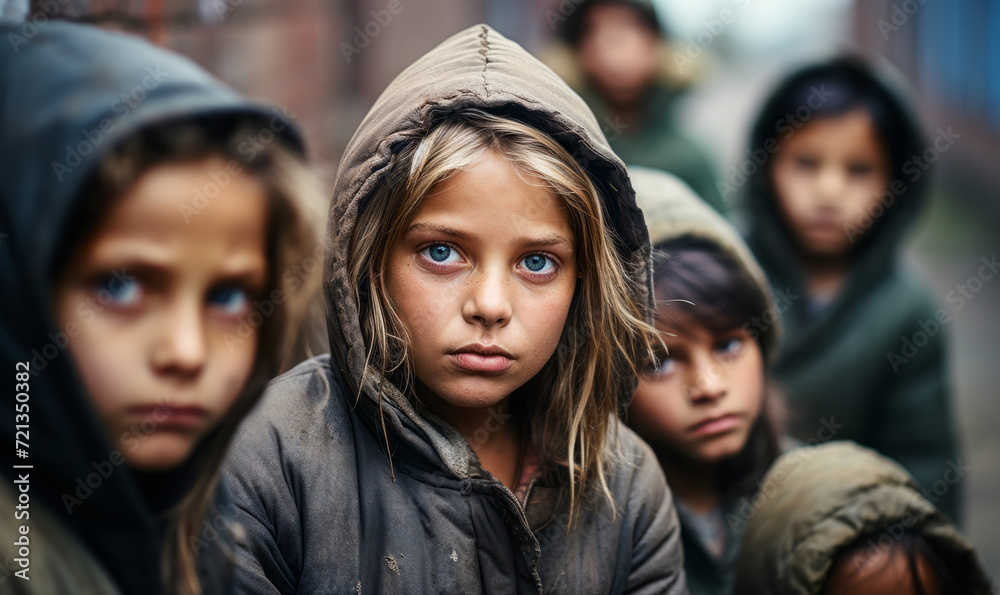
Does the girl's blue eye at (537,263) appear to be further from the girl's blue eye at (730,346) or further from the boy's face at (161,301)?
the girl's blue eye at (730,346)

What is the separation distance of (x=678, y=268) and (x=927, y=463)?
161 cm

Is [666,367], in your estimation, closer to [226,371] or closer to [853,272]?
[226,371]

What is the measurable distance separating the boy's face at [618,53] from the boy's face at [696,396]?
2866 mm

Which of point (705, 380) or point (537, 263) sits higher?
point (537, 263)

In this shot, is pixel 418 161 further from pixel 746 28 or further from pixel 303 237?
pixel 746 28

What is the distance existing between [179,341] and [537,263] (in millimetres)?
741

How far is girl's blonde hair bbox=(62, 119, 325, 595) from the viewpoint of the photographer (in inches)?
45.9

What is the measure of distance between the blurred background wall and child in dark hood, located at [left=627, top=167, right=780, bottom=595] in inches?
43.9

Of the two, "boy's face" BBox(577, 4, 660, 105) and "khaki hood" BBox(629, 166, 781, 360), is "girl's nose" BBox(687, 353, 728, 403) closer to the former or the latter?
"khaki hood" BBox(629, 166, 781, 360)

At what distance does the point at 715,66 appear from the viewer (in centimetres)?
1087

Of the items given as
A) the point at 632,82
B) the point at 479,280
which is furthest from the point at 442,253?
the point at 632,82

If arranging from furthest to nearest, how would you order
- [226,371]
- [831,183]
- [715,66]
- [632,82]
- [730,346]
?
[715,66]
[632,82]
[831,183]
[730,346]
[226,371]

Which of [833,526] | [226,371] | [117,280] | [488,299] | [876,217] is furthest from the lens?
[876,217]

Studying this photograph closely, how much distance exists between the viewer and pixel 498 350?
162cm
